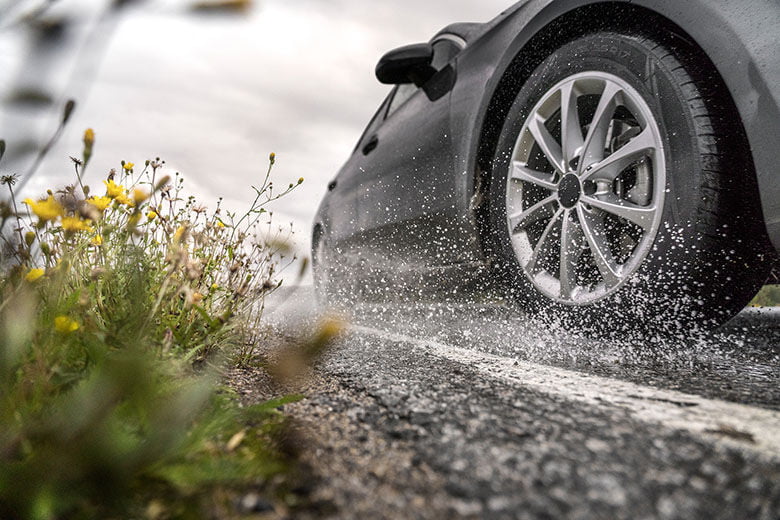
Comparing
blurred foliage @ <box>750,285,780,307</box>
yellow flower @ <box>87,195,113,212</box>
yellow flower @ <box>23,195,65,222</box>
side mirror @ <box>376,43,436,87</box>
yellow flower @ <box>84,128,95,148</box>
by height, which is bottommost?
blurred foliage @ <box>750,285,780,307</box>

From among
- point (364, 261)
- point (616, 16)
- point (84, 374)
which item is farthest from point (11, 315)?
point (364, 261)

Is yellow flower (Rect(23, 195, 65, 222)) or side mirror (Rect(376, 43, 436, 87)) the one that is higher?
side mirror (Rect(376, 43, 436, 87))

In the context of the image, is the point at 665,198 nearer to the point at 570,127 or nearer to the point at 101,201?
the point at 570,127

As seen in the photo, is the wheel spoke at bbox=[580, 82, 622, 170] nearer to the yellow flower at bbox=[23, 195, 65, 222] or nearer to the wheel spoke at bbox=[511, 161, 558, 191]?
the wheel spoke at bbox=[511, 161, 558, 191]

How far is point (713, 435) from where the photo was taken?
3.17 feet

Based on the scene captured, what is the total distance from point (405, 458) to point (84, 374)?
0.77 metres

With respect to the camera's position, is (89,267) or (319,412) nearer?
(319,412)

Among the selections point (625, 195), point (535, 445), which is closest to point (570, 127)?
point (625, 195)

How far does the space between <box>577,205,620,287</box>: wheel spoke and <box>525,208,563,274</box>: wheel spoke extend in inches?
6.1

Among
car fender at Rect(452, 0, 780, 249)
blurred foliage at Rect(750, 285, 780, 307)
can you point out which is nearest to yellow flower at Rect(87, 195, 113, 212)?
car fender at Rect(452, 0, 780, 249)

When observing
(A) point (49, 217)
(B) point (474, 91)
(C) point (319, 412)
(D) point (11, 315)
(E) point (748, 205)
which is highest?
(B) point (474, 91)

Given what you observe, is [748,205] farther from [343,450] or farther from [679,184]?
[343,450]

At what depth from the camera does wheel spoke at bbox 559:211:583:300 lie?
7.38 feet

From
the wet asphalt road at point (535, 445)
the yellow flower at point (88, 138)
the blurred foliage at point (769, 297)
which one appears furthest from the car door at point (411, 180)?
the blurred foliage at point (769, 297)
